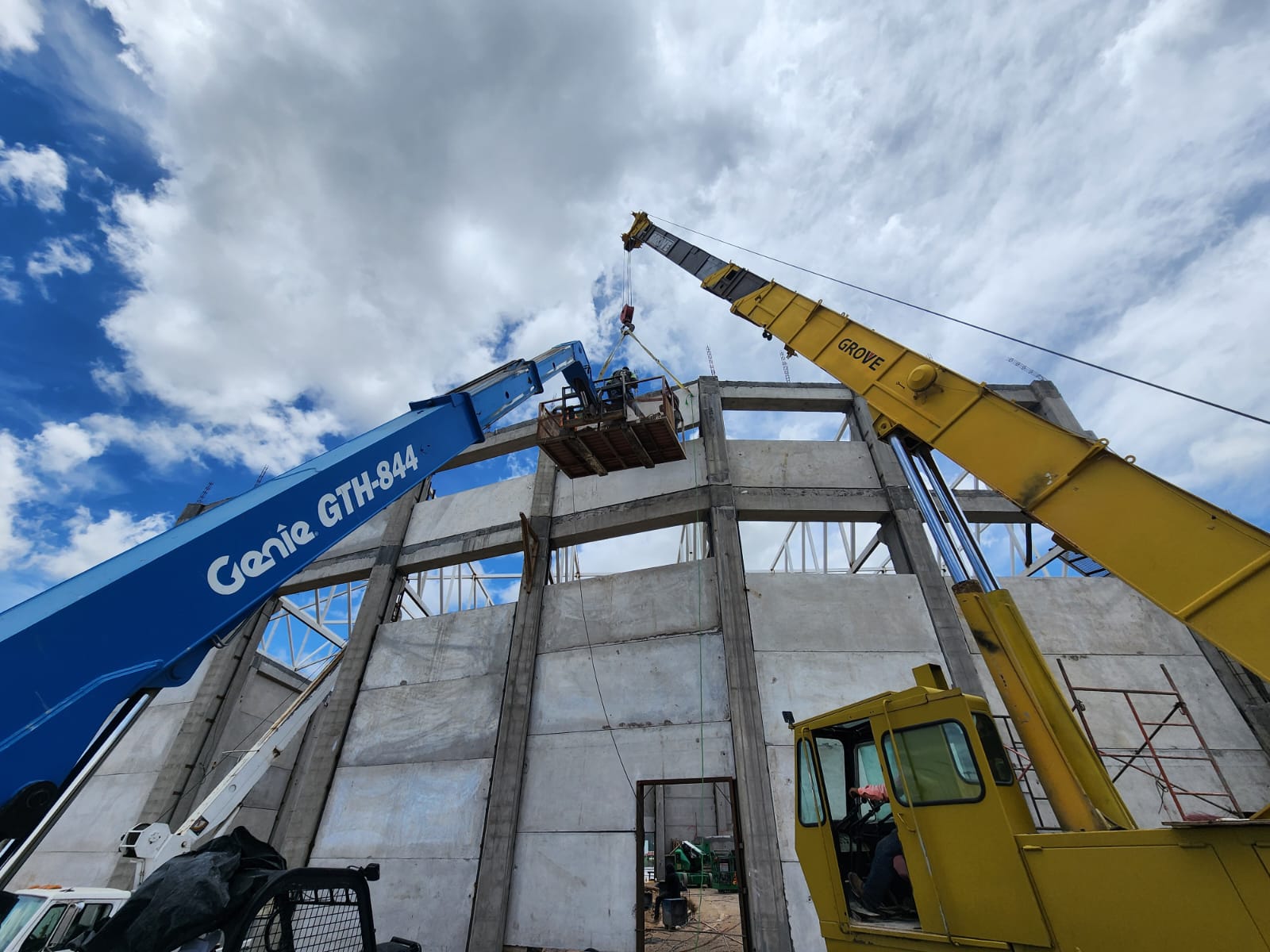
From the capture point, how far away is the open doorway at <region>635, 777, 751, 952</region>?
A: 1048cm

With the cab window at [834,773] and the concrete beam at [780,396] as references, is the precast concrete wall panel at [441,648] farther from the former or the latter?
the cab window at [834,773]

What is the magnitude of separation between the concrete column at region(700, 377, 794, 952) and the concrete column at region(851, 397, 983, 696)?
13.1 feet

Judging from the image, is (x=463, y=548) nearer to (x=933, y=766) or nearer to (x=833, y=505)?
(x=833, y=505)

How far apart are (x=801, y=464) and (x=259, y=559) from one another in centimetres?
1320

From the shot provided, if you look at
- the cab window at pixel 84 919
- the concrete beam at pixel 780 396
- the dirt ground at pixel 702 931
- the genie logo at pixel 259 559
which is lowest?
the dirt ground at pixel 702 931

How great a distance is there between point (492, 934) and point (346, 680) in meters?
7.23

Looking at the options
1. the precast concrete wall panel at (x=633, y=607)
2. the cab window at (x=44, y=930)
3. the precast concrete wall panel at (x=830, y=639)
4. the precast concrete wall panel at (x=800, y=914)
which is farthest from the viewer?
Answer: the precast concrete wall panel at (x=633, y=607)

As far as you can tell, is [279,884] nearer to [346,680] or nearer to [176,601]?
[176,601]

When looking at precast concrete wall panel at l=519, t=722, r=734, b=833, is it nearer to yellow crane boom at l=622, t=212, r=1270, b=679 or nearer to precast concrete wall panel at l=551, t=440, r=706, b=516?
precast concrete wall panel at l=551, t=440, r=706, b=516

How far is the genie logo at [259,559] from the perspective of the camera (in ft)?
11.3

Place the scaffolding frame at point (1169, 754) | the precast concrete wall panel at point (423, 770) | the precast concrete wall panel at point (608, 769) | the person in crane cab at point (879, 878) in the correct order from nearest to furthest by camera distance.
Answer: the person in crane cab at point (879, 878) < the scaffolding frame at point (1169, 754) < the precast concrete wall panel at point (608, 769) < the precast concrete wall panel at point (423, 770)

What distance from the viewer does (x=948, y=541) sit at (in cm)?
650

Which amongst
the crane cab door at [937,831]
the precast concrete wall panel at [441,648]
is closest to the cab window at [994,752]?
the crane cab door at [937,831]

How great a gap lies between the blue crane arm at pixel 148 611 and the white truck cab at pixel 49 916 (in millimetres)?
8400
